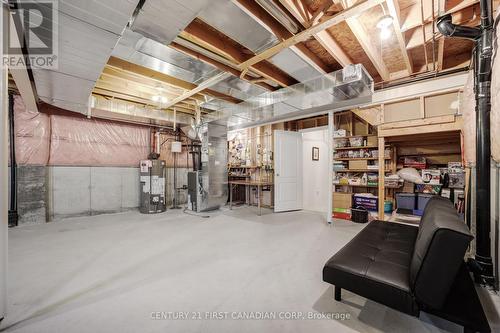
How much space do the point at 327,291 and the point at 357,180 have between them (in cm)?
316

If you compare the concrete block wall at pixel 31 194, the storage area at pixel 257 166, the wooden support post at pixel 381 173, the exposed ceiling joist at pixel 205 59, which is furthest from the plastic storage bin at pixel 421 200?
the concrete block wall at pixel 31 194

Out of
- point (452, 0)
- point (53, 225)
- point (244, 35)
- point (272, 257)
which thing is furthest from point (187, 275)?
point (452, 0)

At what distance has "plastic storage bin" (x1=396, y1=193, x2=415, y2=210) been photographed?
3.62 m

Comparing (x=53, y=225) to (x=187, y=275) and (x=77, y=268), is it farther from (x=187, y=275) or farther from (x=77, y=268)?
(x=187, y=275)

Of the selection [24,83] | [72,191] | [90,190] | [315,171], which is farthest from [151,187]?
[315,171]

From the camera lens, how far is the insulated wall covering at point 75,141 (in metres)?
4.04

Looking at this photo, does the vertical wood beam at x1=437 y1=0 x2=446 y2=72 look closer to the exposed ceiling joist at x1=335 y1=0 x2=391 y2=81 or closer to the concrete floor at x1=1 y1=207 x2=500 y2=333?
the exposed ceiling joist at x1=335 y1=0 x2=391 y2=81

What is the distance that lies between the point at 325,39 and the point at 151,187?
16.0 feet

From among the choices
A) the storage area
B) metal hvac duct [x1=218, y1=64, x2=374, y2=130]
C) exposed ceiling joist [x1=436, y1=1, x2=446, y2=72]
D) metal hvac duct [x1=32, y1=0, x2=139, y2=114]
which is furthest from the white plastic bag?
metal hvac duct [x1=32, y1=0, x2=139, y2=114]

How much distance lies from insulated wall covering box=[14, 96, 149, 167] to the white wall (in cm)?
449

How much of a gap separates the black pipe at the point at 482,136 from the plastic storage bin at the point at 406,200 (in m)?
1.78

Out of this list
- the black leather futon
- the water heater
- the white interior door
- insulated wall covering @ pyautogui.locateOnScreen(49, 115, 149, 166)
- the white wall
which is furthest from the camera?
the white wall

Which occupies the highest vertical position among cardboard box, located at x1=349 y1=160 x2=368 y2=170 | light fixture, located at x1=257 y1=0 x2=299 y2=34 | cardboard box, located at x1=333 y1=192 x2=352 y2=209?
light fixture, located at x1=257 y1=0 x2=299 y2=34

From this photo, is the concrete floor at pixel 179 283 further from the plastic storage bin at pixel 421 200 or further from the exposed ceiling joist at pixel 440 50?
the exposed ceiling joist at pixel 440 50
